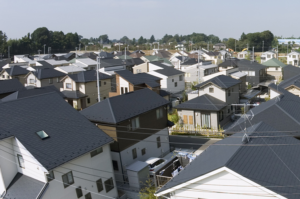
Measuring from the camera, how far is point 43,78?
33.8 meters

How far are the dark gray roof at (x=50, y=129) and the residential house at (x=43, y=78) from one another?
69.5 feet

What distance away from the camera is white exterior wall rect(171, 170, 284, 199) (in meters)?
8.30

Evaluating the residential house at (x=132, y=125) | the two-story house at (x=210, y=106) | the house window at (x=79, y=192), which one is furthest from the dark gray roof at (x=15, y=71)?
the house window at (x=79, y=192)

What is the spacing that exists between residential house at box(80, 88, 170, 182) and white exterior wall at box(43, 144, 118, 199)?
1.65 meters

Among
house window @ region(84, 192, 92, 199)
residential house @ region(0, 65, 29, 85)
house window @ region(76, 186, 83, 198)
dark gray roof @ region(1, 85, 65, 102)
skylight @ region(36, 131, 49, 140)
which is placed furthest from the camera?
residential house @ region(0, 65, 29, 85)

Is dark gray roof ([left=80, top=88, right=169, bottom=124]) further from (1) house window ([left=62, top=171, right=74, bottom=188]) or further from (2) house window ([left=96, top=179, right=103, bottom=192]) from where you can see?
(1) house window ([left=62, top=171, right=74, bottom=188])

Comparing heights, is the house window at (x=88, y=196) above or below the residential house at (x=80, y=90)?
below

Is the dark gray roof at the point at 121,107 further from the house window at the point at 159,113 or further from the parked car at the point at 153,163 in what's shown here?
the parked car at the point at 153,163

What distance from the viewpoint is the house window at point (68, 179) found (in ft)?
38.1

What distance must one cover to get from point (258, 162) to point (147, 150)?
8.71 m

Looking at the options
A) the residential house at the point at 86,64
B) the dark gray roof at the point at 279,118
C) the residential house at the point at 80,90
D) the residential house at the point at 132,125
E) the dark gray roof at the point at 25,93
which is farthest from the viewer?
the residential house at the point at 86,64

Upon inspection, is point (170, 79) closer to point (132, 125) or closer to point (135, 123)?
point (135, 123)

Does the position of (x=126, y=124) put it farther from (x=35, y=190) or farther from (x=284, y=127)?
(x=284, y=127)

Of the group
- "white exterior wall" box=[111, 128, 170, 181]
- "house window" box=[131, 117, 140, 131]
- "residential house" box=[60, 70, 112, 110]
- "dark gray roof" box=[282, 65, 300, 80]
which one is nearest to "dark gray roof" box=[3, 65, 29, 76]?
"residential house" box=[60, 70, 112, 110]
